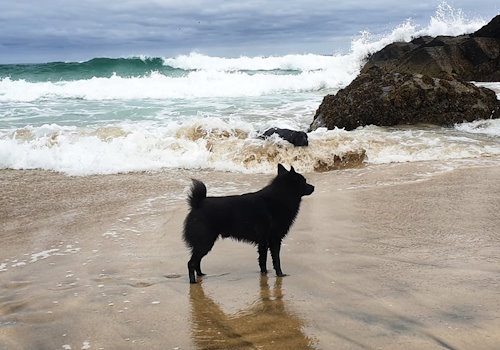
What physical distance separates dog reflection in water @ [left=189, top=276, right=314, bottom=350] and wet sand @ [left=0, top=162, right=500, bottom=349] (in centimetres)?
1

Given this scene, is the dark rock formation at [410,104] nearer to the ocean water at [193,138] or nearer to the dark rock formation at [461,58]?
the ocean water at [193,138]

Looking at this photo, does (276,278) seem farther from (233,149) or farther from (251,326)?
(233,149)

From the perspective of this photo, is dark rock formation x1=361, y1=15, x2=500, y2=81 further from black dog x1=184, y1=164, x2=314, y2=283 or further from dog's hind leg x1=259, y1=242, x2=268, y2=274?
dog's hind leg x1=259, y1=242, x2=268, y2=274

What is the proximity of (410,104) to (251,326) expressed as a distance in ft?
34.6

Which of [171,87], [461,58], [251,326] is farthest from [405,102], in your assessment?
[171,87]

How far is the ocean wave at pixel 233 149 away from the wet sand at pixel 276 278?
99.5 inches

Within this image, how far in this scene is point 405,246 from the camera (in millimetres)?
5043

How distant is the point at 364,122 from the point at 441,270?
29.3ft

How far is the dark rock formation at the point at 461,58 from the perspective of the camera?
20281mm

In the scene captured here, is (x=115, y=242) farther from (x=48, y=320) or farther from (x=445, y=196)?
(x=445, y=196)

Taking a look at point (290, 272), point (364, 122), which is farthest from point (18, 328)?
point (364, 122)

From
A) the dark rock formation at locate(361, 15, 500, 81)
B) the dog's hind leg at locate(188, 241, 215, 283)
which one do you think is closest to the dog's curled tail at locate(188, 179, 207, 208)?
the dog's hind leg at locate(188, 241, 215, 283)

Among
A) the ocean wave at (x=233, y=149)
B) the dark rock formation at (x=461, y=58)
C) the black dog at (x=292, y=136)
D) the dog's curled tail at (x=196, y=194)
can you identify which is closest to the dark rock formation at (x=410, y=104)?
the ocean wave at (x=233, y=149)

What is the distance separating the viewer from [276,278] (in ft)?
14.5
